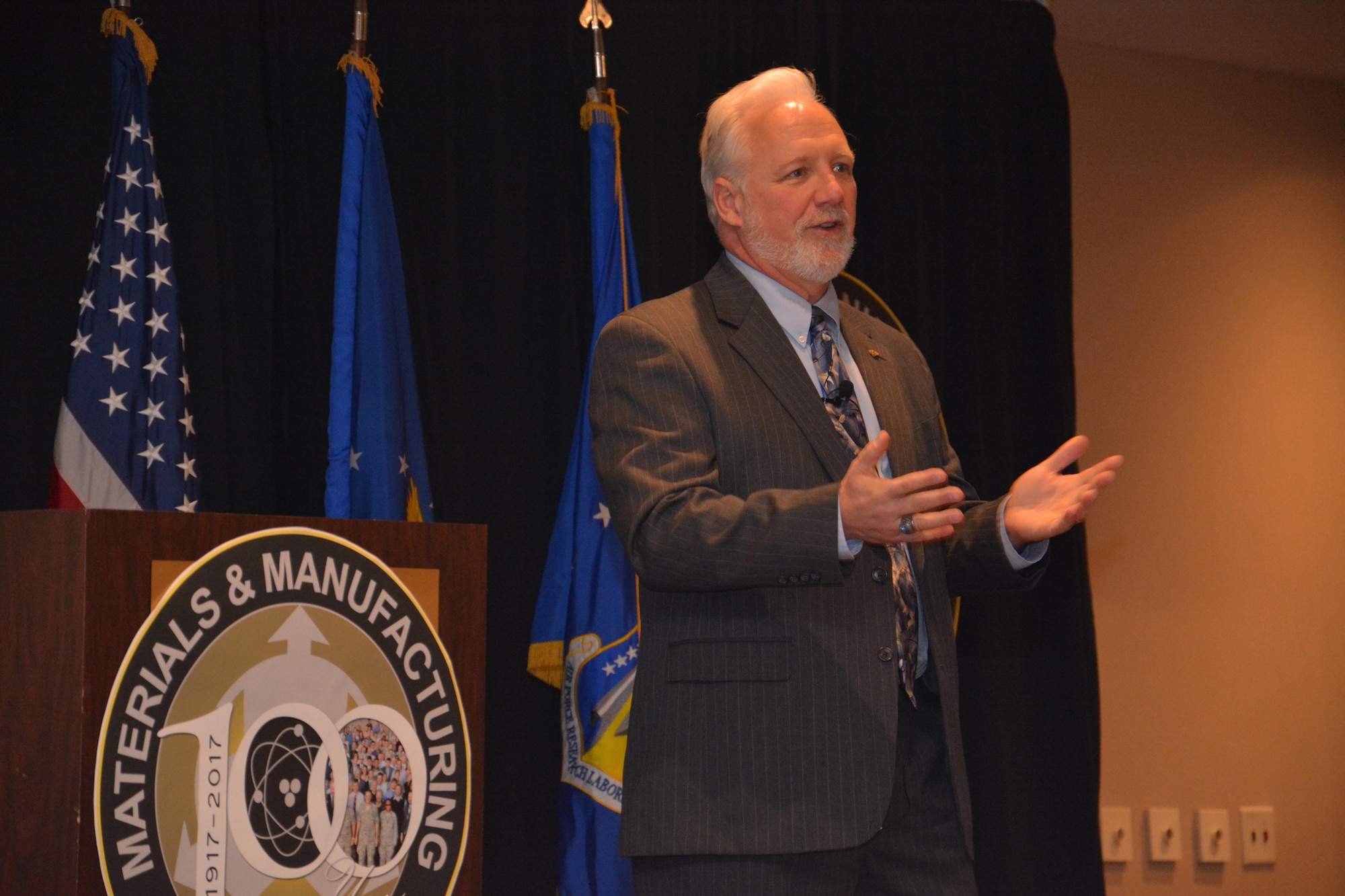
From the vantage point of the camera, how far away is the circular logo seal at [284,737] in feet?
4.85

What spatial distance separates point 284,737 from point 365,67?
1718 millimetres

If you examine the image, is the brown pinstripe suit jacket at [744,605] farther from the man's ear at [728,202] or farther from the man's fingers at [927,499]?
the man's ear at [728,202]

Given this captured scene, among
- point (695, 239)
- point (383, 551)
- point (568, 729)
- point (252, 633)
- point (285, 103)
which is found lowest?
point (568, 729)

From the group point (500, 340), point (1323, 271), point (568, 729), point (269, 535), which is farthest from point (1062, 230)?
point (269, 535)

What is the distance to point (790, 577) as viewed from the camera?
5.16ft

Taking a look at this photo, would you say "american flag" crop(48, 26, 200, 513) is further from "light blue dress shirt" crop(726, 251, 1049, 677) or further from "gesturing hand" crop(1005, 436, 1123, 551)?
"gesturing hand" crop(1005, 436, 1123, 551)

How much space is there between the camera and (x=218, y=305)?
2740mm

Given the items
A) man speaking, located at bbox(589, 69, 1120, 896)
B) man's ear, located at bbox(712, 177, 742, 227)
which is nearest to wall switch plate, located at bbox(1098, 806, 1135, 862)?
man speaking, located at bbox(589, 69, 1120, 896)

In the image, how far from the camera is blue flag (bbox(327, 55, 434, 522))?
2570 millimetres

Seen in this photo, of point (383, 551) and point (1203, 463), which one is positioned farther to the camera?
point (1203, 463)

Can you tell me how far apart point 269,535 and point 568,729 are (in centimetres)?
132

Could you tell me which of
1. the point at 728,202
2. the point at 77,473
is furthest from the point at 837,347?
the point at 77,473

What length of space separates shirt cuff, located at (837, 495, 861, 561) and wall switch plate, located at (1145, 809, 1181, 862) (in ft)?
9.70

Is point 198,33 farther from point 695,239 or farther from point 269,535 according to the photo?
point 269,535
